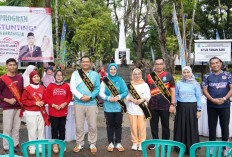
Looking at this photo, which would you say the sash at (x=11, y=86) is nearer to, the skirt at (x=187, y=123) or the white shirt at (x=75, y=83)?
the white shirt at (x=75, y=83)

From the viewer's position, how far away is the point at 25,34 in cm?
602

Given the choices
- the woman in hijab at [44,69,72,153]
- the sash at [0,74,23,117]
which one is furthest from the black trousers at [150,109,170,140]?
the sash at [0,74,23,117]

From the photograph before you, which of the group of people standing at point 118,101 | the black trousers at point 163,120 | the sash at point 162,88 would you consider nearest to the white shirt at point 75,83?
the group of people standing at point 118,101

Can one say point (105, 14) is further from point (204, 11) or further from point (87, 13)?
point (204, 11)

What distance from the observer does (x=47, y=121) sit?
4227 mm

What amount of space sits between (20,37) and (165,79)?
3989 mm

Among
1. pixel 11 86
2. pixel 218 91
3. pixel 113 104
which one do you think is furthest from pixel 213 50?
pixel 11 86

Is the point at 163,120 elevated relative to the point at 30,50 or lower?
lower

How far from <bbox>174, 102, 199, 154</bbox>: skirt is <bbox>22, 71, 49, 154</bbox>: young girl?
2.51 meters

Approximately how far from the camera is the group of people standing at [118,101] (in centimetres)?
412

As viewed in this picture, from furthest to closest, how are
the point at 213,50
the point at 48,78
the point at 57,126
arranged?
the point at 213,50 < the point at 48,78 < the point at 57,126

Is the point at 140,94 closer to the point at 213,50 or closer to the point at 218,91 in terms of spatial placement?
the point at 218,91

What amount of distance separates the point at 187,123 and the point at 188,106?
330 millimetres

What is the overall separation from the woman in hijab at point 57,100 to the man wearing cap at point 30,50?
2.27 m
